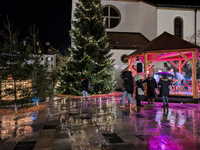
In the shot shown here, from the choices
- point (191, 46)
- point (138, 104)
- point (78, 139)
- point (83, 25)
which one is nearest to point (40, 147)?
point (78, 139)

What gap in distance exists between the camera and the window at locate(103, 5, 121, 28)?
1077 inches

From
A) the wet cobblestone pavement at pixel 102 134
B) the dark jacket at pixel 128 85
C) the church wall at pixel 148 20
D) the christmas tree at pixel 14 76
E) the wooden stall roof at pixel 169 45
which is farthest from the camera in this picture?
the church wall at pixel 148 20

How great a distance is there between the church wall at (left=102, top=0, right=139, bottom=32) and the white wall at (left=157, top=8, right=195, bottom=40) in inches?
165

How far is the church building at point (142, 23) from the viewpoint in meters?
24.0

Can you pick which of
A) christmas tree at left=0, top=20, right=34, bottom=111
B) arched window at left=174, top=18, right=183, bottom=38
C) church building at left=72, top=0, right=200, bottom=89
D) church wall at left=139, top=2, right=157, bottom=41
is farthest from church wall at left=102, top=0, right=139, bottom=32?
christmas tree at left=0, top=20, right=34, bottom=111

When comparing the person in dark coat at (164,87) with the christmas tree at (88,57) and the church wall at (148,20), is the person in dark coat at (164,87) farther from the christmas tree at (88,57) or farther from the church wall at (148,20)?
the church wall at (148,20)

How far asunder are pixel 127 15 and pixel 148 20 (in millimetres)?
3294

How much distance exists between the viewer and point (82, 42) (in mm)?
16781

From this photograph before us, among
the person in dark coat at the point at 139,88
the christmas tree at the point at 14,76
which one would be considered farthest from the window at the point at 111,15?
the christmas tree at the point at 14,76

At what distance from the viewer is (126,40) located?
25359 millimetres

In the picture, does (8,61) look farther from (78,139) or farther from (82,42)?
(82,42)

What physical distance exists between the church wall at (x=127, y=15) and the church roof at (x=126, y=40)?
0.93 metres

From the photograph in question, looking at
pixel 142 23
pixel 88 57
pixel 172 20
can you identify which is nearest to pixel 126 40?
pixel 142 23

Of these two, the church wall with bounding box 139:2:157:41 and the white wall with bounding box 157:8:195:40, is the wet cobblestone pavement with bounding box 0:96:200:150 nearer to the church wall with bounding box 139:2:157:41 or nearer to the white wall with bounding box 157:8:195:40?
the white wall with bounding box 157:8:195:40
